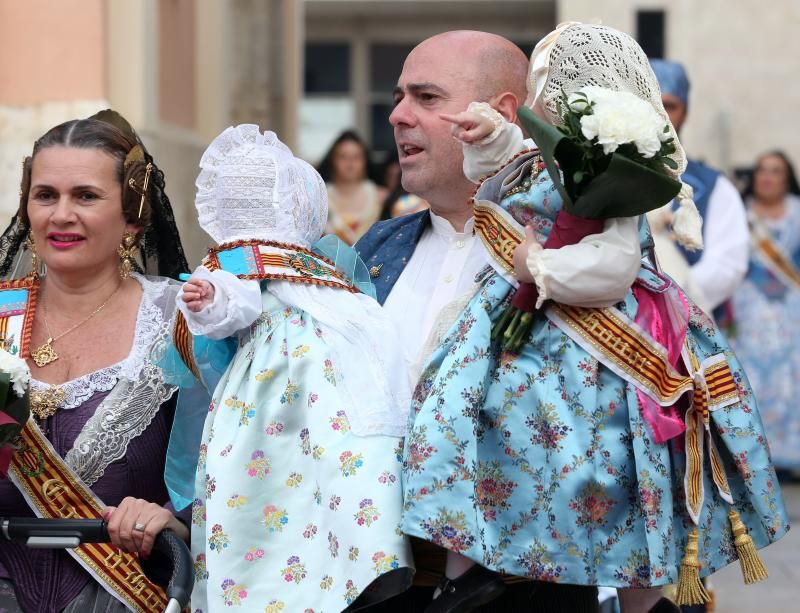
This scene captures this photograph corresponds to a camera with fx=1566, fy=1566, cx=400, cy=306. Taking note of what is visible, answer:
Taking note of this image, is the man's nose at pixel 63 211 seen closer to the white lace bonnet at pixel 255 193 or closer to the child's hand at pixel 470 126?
the white lace bonnet at pixel 255 193

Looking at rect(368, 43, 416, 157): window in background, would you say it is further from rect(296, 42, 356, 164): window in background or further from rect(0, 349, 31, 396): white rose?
rect(0, 349, 31, 396): white rose

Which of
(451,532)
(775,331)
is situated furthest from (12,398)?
(775,331)

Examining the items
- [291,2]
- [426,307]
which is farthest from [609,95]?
[291,2]

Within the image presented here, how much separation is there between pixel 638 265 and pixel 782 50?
45.3 ft

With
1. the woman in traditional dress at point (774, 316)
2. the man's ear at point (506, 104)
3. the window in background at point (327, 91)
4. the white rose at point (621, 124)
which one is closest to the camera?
the white rose at point (621, 124)

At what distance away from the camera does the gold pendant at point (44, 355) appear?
Result: 3.61 metres

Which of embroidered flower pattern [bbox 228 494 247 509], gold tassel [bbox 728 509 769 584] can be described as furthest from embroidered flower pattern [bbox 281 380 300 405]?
gold tassel [bbox 728 509 769 584]

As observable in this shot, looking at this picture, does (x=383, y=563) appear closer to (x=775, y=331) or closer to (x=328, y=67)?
(x=775, y=331)

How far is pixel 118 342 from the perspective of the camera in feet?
12.1

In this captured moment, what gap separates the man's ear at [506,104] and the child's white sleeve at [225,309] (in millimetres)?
800

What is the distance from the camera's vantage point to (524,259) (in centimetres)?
323

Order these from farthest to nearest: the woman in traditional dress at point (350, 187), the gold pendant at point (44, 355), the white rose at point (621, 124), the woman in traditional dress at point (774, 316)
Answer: the woman in traditional dress at point (350, 187) → the woman in traditional dress at point (774, 316) → the gold pendant at point (44, 355) → the white rose at point (621, 124)

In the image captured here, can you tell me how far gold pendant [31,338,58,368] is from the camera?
11.8 ft

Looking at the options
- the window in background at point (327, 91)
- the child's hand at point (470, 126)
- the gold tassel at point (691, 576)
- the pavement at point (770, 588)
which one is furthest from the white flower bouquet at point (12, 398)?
the window in background at point (327, 91)
